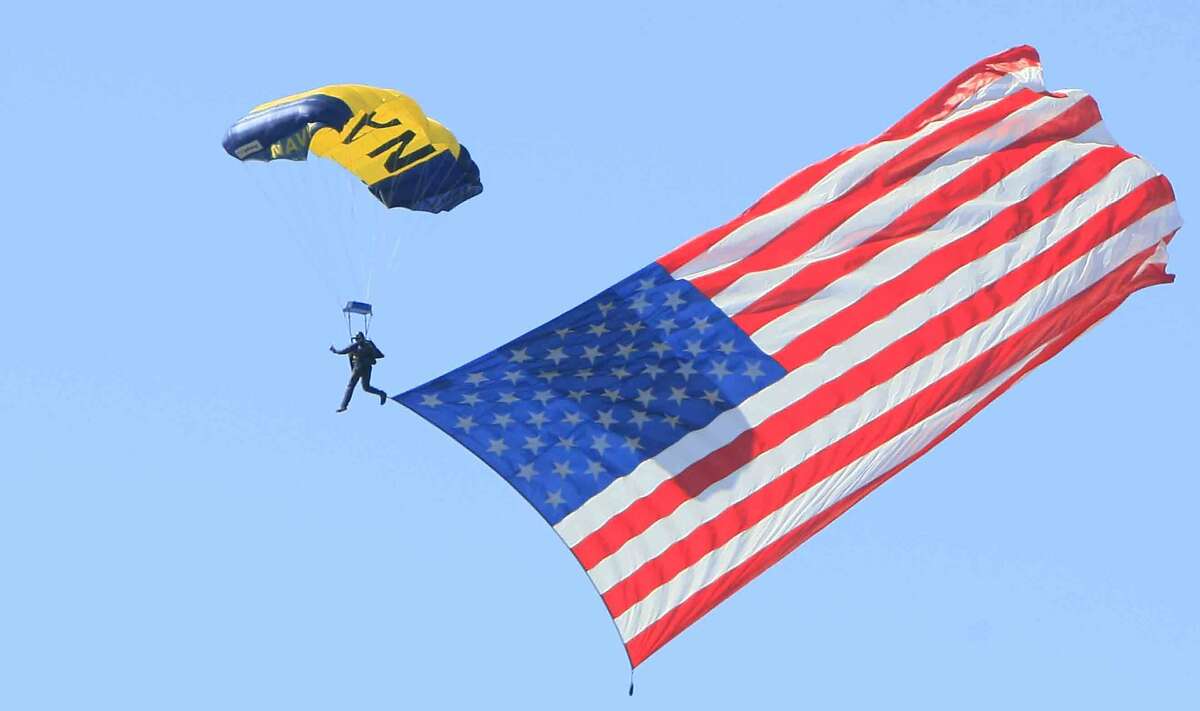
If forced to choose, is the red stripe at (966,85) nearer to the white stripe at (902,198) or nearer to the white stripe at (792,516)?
the white stripe at (902,198)

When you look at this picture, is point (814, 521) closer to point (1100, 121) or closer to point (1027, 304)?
point (1027, 304)

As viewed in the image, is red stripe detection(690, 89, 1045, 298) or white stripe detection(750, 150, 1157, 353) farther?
red stripe detection(690, 89, 1045, 298)

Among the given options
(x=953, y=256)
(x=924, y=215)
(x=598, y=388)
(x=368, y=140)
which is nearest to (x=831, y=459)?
(x=598, y=388)

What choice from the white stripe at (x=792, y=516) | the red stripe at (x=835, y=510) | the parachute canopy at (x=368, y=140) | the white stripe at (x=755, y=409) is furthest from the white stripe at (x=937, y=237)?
the parachute canopy at (x=368, y=140)

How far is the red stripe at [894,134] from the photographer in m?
27.0

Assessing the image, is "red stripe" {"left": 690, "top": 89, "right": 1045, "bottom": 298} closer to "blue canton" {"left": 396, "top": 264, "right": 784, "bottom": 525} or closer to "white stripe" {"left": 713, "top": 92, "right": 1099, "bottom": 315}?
"white stripe" {"left": 713, "top": 92, "right": 1099, "bottom": 315}

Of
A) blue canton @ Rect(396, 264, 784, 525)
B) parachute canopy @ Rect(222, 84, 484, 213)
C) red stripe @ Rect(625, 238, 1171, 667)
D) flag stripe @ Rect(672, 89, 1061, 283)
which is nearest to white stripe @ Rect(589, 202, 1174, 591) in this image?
red stripe @ Rect(625, 238, 1171, 667)

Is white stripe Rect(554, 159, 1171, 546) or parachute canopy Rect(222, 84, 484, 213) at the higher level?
parachute canopy Rect(222, 84, 484, 213)

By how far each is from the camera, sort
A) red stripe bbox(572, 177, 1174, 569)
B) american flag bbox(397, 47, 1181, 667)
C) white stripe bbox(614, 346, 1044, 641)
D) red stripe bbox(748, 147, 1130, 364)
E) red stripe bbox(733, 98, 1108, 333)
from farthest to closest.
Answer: red stripe bbox(733, 98, 1108, 333), red stripe bbox(748, 147, 1130, 364), american flag bbox(397, 47, 1181, 667), red stripe bbox(572, 177, 1174, 569), white stripe bbox(614, 346, 1044, 641)

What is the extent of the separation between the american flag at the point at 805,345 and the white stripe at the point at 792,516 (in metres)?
0.02

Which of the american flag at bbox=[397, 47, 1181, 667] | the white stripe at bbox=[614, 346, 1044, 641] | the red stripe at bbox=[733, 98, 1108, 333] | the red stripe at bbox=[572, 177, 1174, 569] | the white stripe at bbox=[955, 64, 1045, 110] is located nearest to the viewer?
the white stripe at bbox=[614, 346, 1044, 641]

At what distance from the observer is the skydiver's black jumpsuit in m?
27.4

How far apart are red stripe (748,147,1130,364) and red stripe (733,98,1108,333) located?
0.99 feet

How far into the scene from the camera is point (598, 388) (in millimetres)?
26234
